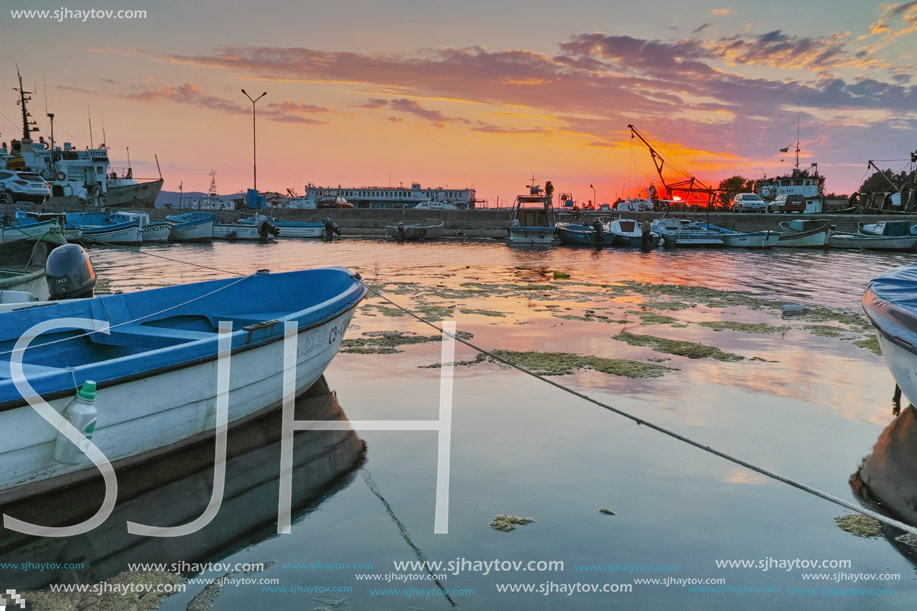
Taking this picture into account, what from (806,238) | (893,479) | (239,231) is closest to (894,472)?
(893,479)

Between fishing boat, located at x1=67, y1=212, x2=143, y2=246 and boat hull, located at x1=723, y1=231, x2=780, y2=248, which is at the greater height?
boat hull, located at x1=723, y1=231, x2=780, y2=248

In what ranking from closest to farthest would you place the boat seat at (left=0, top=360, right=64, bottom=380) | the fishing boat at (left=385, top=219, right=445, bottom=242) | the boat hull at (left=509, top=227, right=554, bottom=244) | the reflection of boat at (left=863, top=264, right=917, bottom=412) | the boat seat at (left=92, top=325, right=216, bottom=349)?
the boat seat at (left=0, top=360, right=64, bottom=380)
the reflection of boat at (left=863, top=264, right=917, bottom=412)
the boat seat at (left=92, top=325, right=216, bottom=349)
the boat hull at (left=509, top=227, right=554, bottom=244)
the fishing boat at (left=385, top=219, right=445, bottom=242)

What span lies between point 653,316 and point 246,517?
36.5 ft

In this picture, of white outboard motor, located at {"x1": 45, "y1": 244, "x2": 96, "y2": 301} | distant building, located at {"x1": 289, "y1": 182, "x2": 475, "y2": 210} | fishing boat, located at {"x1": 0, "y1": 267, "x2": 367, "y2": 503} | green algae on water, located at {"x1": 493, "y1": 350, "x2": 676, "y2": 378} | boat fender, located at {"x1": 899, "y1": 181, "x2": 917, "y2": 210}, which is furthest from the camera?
distant building, located at {"x1": 289, "y1": 182, "x2": 475, "y2": 210}

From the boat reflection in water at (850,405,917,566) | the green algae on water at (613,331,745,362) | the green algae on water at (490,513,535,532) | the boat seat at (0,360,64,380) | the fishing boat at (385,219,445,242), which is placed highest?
the fishing boat at (385,219,445,242)

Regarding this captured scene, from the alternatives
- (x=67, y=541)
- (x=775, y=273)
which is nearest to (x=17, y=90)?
(x=775, y=273)

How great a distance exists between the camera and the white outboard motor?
29.3 feet

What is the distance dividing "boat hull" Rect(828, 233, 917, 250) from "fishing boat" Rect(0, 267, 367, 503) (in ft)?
138

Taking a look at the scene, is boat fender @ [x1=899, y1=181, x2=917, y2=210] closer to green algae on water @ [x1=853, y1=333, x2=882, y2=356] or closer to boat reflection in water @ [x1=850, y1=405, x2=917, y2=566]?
green algae on water @ [x1=853, y1=333, x2=882, y2=356]

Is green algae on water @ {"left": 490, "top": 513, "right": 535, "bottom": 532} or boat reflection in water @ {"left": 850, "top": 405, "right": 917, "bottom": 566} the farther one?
boat reflection in water @ {"left": 850, "top": 405, "right": 917, "bottom": 566}

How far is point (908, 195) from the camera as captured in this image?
188 ft

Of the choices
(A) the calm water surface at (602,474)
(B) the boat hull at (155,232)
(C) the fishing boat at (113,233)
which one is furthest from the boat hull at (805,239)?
(C) the fishing boat at (113,233)

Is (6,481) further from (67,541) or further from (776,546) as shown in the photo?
(776,546)

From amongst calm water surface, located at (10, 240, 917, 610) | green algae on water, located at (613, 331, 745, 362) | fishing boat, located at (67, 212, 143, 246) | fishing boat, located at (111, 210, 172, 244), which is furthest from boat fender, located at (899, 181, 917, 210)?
fishing boat, located at (67, 212, 143, 246)
